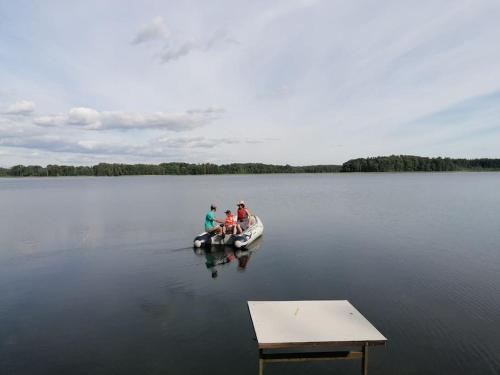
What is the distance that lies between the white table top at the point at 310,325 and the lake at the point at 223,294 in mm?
1058

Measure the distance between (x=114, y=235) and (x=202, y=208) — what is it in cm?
1437

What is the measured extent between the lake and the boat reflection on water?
13 cm

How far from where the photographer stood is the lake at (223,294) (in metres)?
7.79

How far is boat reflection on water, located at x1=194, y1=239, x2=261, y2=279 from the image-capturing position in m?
14.9

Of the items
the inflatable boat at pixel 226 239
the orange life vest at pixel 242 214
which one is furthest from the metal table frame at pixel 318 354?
the orange life vest at pixel 242 214

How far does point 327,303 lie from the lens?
317 inches

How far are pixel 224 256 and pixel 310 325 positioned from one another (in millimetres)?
9968

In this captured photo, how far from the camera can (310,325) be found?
7027mm

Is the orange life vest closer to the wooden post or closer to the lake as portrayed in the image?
the lake

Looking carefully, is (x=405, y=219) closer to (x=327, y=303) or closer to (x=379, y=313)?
(x=379, y=313)

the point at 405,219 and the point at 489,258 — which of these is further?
the point at 405,219

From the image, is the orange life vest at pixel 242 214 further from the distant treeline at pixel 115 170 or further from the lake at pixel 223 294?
the distant treeline at pixel 115 170

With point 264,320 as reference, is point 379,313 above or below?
below

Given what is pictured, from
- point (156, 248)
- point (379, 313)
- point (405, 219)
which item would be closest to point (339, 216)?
point (405, 219)
